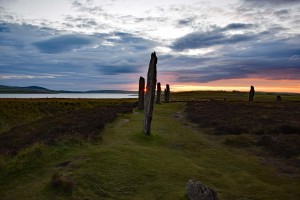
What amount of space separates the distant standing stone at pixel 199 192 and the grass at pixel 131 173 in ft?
2.04

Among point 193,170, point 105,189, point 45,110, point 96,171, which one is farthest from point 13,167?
point 45,110

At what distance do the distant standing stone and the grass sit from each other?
621 millimetres

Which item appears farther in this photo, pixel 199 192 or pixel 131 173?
pixel 131 173

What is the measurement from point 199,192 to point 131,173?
3595mm

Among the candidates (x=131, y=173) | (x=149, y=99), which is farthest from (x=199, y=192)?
(x=149, y=99)

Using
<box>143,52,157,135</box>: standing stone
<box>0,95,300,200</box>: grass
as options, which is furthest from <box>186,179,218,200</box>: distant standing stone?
<box>143,52,157,135</box>: standing stone

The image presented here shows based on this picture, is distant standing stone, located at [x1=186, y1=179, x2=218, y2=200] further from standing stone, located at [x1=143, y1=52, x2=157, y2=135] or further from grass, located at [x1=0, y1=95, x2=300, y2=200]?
standing stone, located at [x1=143, y1=52, x2=157, y2=135]

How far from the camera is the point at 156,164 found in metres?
12.6

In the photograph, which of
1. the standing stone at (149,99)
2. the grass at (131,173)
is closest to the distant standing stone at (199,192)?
the grass at (131,173)

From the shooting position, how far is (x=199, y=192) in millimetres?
8500

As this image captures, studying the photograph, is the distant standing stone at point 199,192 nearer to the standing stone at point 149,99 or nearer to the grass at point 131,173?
the grass at point 131,173

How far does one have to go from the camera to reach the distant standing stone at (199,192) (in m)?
8.24

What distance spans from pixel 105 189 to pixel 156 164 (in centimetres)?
327

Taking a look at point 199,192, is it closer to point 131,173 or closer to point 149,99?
point 131,173
